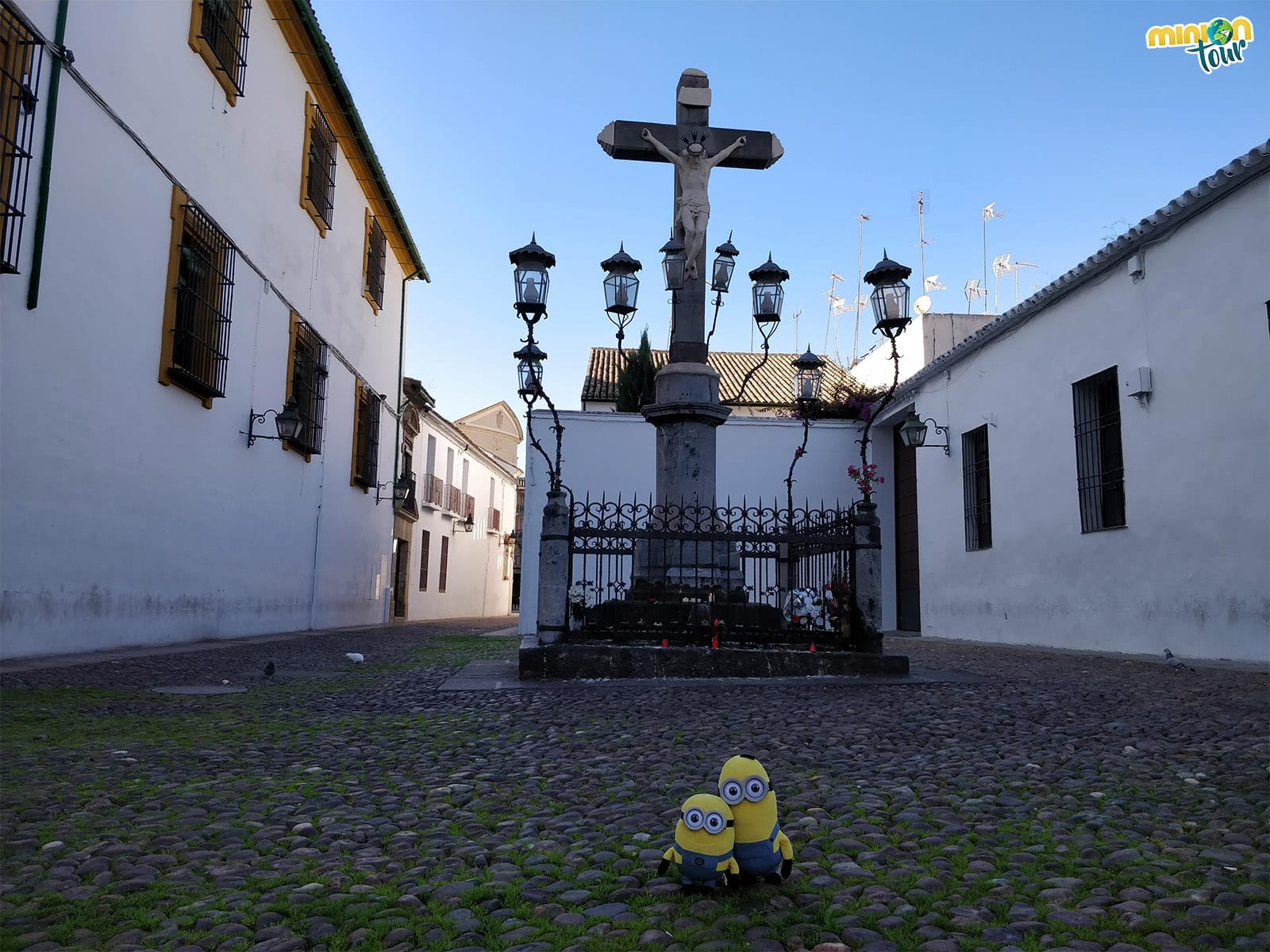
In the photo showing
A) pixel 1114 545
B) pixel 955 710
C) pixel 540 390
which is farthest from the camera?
pixel 1114 545

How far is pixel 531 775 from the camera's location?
3.39 metres

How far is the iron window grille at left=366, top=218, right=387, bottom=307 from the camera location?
17859 millimetres

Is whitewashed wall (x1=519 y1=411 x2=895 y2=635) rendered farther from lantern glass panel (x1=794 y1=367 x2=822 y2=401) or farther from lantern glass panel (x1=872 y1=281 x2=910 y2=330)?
lantern glass panel (x1=872 y1=281 x2=910 y2=330)

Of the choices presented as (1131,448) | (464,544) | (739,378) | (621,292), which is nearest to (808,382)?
(1131,448)

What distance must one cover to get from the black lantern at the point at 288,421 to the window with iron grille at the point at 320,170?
3.74m

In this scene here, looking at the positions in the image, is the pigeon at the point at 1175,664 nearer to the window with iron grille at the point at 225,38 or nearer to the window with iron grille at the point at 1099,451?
the window with iron grille at the point at 1099,451

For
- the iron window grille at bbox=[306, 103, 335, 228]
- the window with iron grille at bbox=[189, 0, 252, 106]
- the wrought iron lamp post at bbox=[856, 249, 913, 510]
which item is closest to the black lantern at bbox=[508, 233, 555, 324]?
the wrought iron lamp post at bbox=[856, 249, 913, 510]

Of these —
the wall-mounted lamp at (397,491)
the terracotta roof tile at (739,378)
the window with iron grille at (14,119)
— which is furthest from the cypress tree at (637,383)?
the window with iron grille at (14,119)

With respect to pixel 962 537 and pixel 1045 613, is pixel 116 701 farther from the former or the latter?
pixel 962 537

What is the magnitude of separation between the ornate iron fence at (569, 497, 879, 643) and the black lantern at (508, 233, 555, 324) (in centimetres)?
188

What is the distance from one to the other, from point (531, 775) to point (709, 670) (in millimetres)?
3383

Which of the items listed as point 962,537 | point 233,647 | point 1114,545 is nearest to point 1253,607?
point 1114,545

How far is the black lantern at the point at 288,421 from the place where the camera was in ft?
38.2

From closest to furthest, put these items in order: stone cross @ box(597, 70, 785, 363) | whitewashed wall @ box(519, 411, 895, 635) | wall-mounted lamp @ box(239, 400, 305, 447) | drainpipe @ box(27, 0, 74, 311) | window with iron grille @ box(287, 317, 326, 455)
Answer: drainpipe @ box(27, 0, 74, 311)
stone cross @ box(597, 70, 785, 363)
wall-mounted lamp @ box(239, 400, 305, 447)
window with iron grille @ box(287, 317, 326, 455)
whitewashed wall @ box(519, 411, 895, 635)
